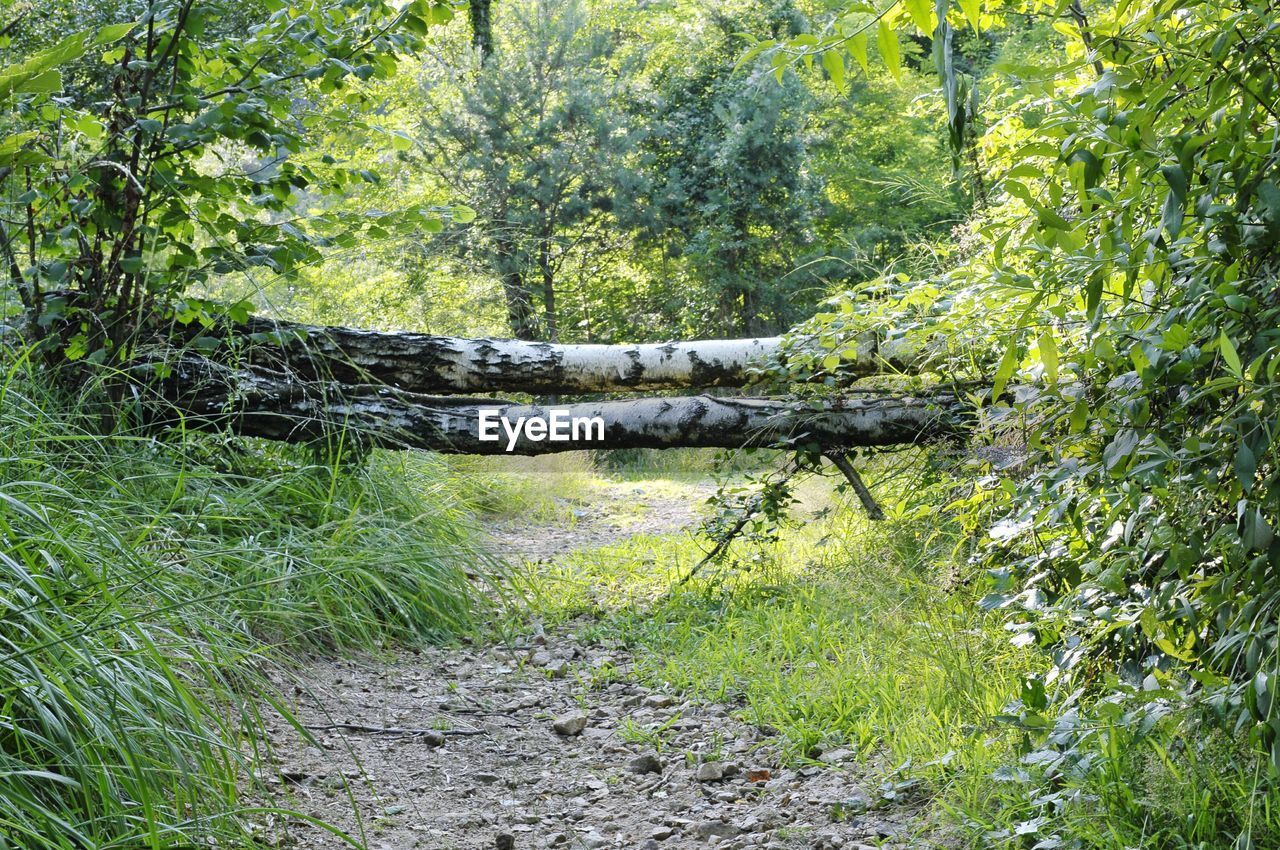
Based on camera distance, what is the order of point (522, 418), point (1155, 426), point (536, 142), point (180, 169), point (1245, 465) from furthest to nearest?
point (536, 142) < point (522, 418) < point (180, 169) < point (1155, 426) < point (1245, 465)

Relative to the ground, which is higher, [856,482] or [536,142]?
[536,142]

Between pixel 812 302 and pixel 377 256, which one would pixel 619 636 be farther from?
pixel 812 302

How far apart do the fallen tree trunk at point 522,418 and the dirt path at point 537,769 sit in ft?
3.76

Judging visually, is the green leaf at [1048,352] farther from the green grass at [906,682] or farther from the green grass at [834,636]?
the green grass at [834,636]

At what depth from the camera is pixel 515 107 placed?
12.6 m

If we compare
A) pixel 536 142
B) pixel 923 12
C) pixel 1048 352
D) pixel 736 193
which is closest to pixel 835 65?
pixel 923 12

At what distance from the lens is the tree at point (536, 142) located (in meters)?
12.4

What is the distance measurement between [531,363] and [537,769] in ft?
8.25

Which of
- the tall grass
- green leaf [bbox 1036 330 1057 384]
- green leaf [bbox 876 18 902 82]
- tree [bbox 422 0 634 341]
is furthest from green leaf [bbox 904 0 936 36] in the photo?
tree [bbox 422 0 634 341]

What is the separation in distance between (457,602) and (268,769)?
1.61 meters

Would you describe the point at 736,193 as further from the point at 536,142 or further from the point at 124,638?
the point at 124,638

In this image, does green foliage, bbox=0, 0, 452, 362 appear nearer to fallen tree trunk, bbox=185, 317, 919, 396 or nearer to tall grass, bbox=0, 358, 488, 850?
tall grass, bbox=0, 358, 488, 850

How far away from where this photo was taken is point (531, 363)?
5.08 meters

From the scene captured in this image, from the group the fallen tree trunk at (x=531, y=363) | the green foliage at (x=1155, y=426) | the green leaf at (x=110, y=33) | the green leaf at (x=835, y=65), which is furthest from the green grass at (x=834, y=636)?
the green leaf at (x=110, y=33)
